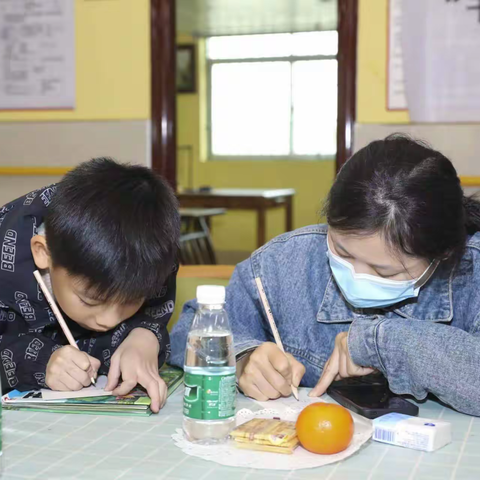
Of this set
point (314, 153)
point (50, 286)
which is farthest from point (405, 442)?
point (314, 153)

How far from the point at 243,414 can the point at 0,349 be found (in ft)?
1.48

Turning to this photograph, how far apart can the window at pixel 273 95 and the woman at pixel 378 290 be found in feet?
22.5

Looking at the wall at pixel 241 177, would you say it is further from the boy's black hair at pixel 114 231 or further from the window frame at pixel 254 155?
the boy's black hair at pixel 114 231

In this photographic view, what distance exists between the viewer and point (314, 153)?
8148 mm

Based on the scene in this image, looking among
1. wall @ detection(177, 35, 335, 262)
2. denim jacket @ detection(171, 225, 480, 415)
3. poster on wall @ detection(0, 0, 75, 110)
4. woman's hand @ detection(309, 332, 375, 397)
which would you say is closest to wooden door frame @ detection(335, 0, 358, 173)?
poster on wall @ detection(0, 0, 75, 110)

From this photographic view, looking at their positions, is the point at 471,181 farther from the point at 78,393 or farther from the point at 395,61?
the point at 78,393

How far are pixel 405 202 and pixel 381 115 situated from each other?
1661 mm

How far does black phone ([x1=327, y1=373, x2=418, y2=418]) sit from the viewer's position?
39.9 inches

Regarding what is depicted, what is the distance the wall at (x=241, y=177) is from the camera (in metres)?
8.01

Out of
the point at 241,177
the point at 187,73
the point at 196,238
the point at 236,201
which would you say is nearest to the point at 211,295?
the point at 236,201

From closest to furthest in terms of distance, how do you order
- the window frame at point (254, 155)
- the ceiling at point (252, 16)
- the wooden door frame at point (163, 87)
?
the wooden door frame at point (163, 87) < the ceiling at point (252, 16) < the window frame at point (254, 155)

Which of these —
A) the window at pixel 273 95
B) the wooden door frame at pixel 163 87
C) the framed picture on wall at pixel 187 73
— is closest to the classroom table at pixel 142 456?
the wooden door frame at pixel 163 87

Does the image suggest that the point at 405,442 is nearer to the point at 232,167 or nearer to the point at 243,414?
the point at 243,414

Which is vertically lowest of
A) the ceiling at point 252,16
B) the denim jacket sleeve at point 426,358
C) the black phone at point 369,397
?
the black phone at point 369,397
